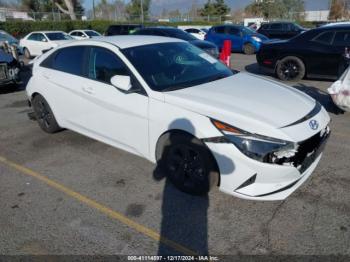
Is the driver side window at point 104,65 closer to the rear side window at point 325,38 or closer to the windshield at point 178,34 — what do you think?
the rear side window at point 325,38

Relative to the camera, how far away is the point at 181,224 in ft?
9.87

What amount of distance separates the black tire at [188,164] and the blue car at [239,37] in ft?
47.5

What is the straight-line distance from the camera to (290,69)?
898 centimetres

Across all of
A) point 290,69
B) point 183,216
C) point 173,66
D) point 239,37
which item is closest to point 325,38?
point 290,69

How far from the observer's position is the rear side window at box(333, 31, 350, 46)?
27.1 feet

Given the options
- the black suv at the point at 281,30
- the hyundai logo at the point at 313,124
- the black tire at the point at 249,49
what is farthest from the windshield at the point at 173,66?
the black suv at the point at 281,30

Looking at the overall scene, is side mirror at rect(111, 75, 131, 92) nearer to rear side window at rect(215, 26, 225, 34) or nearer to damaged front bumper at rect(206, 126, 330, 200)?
damaged front bumper at rect(206, 126, 330, 200)

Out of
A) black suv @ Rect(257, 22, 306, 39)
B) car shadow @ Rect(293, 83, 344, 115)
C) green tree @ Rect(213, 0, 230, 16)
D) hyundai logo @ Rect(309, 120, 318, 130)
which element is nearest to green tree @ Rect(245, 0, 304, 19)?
green tree @ Rect(213, 0, 230, 16)

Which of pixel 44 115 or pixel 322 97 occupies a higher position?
pixel 44 115

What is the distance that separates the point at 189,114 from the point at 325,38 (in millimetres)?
6978

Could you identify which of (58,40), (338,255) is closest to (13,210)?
(338,255)

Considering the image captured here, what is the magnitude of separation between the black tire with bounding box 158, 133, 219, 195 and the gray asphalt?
0.15 meters

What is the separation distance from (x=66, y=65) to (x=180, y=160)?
2.39 meters

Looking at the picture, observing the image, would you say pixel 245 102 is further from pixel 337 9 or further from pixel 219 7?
pixel 337 9
